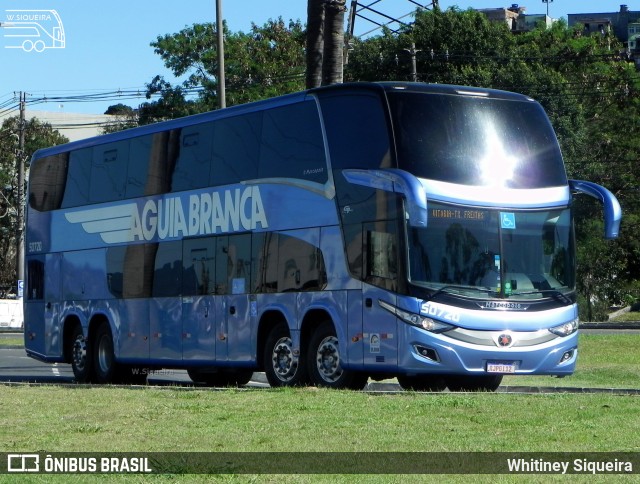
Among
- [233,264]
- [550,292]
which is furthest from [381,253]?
[233,264]

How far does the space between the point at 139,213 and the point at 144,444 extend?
12.9m

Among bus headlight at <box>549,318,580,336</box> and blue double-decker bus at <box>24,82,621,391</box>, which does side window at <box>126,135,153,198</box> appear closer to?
blue double-decker bus at <box>24,82,621,391</box>

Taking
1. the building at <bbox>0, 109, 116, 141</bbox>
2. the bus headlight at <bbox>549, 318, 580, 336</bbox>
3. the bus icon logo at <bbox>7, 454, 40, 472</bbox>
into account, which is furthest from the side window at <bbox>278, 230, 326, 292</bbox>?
the building at <bbox>0, 109, 116, 141</bbox>

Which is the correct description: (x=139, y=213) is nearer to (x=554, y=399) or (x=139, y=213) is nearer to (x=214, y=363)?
(x=214, y=363)

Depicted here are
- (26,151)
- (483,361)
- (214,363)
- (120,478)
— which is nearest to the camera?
(120,478)

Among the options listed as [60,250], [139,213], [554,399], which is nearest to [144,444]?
[554,399]

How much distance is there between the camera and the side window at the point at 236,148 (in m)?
21.6

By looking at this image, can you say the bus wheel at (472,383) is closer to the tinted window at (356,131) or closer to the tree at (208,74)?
the tinted window at (356,131)

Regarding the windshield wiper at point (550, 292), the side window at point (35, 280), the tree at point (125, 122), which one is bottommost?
the windshield wiper at point (550, 292)

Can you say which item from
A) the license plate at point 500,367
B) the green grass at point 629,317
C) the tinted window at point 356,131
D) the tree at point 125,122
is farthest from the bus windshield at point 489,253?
the tree at point 125,122

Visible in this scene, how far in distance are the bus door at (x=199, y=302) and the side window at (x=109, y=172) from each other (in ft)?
8.45

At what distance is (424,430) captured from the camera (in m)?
12.4

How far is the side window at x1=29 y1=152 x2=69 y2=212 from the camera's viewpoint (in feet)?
88.4

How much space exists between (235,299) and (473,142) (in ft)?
15.9
